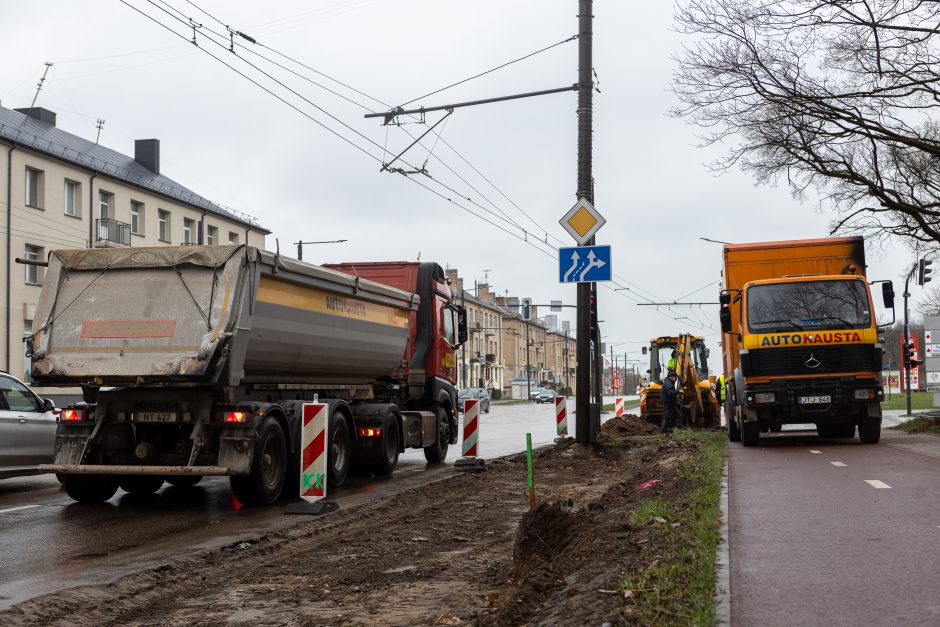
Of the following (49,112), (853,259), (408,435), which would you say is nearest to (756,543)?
(408,435)

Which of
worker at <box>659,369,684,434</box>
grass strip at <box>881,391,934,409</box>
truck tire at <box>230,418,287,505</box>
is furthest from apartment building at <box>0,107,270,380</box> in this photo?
grass strip at <box>881,391,934,409</box>

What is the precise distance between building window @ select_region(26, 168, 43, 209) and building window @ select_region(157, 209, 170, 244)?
8920mm

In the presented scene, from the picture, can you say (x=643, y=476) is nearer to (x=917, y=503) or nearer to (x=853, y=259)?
(x=917, y=503)

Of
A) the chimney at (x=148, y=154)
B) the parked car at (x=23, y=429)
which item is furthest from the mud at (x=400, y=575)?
the chimney at (x=148, y=154)

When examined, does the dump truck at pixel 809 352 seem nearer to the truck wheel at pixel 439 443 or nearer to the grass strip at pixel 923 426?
the truck wheel at pixel 439 443

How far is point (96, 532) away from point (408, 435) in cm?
702

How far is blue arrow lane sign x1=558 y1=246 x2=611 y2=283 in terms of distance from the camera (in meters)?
14.7

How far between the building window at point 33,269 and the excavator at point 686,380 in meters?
22.8

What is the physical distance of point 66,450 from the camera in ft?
35.9

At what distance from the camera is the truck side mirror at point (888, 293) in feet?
52.5

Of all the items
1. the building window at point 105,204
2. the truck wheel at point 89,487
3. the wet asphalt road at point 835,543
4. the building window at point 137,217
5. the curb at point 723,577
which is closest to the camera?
the curb at point 723,577

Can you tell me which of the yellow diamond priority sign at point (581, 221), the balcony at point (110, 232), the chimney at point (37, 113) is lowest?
the yellow diamond priority sign at point (581, 221)

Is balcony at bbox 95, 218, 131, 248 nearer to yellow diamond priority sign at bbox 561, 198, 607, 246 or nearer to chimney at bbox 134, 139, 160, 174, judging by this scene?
chimney at bbox 134, 139, 160, 174

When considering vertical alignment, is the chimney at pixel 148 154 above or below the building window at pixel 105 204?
above
